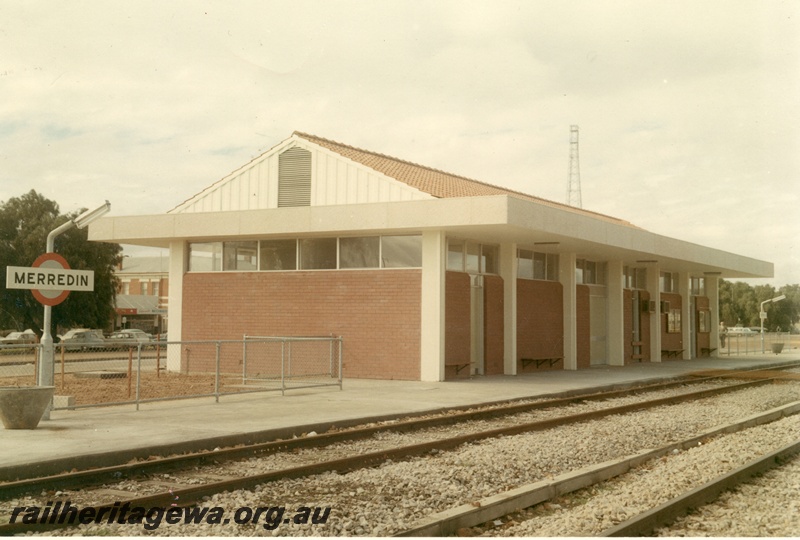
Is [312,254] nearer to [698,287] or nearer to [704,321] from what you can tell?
[704,321]

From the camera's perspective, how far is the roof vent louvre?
23328mm

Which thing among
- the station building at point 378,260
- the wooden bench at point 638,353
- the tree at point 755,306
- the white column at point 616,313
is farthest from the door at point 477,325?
the tree at point 755,306

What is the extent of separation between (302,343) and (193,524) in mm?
15732

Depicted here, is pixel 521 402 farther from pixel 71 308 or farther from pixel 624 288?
pixel 71 308

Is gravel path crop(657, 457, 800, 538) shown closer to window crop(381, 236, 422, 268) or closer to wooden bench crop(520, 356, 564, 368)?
window crop(381, 236, 422, 268)

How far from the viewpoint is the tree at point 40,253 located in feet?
161

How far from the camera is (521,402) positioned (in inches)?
683

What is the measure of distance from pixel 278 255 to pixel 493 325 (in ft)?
21.6

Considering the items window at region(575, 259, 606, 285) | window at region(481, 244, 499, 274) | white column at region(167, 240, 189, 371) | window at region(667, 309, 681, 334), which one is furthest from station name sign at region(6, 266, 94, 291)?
window at region(667, 309, 681, 334)

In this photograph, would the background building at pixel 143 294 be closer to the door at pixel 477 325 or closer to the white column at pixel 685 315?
the white column at pixel 685 315

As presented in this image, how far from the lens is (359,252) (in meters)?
22.6

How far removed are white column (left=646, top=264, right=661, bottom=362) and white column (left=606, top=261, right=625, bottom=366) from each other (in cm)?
355

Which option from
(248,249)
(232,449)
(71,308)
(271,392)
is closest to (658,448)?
(232,449)

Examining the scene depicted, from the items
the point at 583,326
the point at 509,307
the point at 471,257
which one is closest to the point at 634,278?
the point at 583,326
